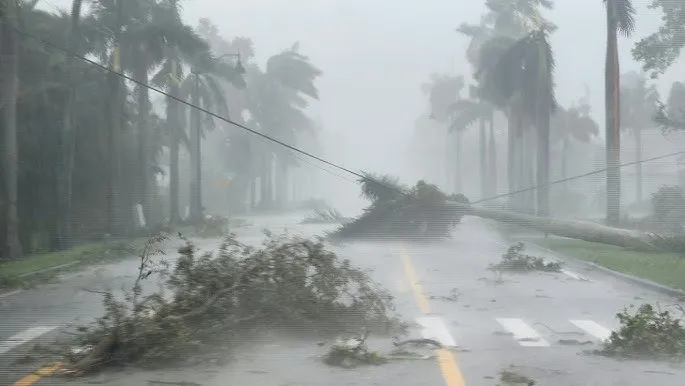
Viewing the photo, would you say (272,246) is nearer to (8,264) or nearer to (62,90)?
(62,90)

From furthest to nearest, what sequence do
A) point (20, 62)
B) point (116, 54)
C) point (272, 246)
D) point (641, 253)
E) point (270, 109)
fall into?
point (20, 62) < point (116, 54) < point (641, 253) < point (270, 109) < point (272, 246)

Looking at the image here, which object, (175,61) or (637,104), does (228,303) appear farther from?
(637,104)

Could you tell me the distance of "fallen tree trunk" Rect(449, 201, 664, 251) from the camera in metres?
10.5

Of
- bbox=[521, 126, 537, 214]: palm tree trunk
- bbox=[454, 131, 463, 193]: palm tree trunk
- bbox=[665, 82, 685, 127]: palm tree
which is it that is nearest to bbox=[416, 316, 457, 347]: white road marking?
bbox=[454, 131, 463, 193]: palm tree trunk

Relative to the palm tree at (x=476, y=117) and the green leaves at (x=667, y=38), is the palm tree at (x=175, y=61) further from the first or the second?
the green leaves at (x=667, y=38)

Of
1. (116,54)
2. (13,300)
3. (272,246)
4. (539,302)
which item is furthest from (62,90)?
(539,302)

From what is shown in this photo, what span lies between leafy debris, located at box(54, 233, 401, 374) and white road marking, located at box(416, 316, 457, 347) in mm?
357

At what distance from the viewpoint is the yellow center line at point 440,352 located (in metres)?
6.71

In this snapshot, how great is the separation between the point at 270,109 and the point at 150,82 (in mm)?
1862

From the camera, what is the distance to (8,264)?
1594 centimetres

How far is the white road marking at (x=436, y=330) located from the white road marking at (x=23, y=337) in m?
4.23

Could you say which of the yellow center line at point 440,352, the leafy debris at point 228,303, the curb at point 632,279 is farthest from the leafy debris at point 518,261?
the leafy debris at point 228,303

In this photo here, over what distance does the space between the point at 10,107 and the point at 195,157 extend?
698 cm

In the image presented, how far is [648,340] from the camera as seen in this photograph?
7.54 m
